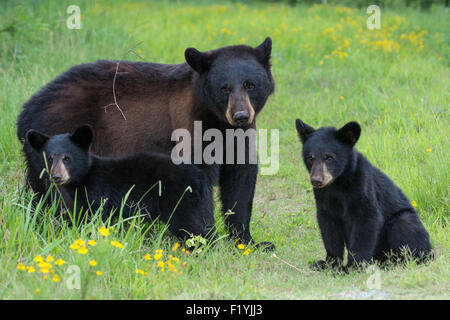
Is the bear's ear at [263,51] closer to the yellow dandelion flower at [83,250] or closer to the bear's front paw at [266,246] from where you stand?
the bear's front paw at [266,246]

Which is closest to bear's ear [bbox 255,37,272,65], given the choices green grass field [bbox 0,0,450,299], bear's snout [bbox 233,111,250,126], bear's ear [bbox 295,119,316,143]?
bear's snout [bbox 233,111,250,126]

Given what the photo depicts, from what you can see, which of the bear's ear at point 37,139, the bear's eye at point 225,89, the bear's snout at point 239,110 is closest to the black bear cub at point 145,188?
the bear's ear at point 37,139

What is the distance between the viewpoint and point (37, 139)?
4.89 m

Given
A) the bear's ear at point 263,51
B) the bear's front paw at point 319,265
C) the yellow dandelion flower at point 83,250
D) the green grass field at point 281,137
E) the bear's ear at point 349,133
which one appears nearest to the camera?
the yellow dandelion flower at point 83,250

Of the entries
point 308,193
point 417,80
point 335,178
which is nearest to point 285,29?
point 417,80

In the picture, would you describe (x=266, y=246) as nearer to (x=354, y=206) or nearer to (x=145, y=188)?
(x=354, y=206)

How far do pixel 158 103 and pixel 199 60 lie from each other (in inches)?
20.9

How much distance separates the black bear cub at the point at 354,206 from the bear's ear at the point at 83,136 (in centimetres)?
155

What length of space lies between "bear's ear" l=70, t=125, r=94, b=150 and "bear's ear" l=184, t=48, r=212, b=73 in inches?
40.8

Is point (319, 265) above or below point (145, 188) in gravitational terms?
below

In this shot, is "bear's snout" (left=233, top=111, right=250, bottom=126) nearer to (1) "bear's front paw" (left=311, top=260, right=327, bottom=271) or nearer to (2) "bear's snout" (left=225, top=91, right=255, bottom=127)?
(2) "bear's snout" (left=225, top=91, right=255, bottom=127)

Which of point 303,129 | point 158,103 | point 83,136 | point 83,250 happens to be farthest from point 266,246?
point 83,250

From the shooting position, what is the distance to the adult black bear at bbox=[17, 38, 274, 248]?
5.33 metres

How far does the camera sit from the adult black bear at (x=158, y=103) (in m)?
5.33
